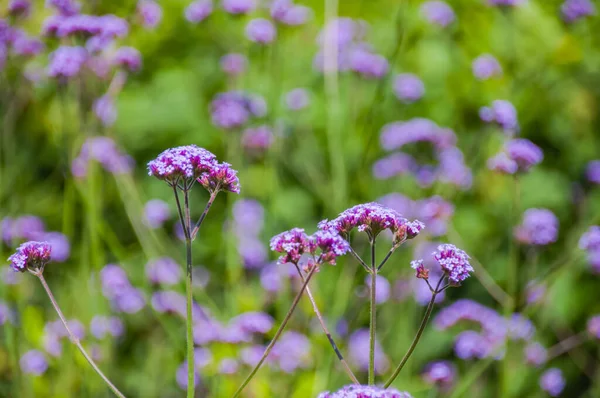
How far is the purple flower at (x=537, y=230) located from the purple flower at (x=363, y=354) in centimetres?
59

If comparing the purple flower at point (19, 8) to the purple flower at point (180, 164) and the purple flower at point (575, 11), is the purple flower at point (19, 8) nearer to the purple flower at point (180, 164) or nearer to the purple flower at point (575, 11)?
the purple flower at point (180, 164)

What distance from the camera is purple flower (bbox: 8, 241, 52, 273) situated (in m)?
1.13

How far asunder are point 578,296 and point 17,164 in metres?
2.60

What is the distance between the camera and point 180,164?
1.10m

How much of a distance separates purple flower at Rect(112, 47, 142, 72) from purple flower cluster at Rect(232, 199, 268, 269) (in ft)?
2.16

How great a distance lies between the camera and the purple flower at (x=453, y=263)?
1.09m

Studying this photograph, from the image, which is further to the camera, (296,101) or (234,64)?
(296,101)

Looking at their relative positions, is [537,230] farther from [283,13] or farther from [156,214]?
[156,214]

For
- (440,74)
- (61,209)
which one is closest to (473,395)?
(440,74)

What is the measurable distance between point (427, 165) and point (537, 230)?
0.59 metres

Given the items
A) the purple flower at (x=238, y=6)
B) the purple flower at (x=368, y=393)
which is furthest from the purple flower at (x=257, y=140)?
the purple flower at (x=368, y=393)

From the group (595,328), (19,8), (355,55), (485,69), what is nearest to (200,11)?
(355,55)

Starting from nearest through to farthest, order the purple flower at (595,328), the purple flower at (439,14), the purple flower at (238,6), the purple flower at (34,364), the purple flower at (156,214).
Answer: the purple flower at (595,328)
the purple flower at (34,364)
the purple flower at (238,6)
the purple flower at (156,214)
the purple flower at (439,14)

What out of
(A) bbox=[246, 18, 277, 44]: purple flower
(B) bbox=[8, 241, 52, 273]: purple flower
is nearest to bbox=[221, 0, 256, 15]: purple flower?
(A) bbox=[246, 18, 277, 44]: purple flower
